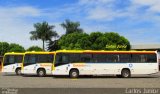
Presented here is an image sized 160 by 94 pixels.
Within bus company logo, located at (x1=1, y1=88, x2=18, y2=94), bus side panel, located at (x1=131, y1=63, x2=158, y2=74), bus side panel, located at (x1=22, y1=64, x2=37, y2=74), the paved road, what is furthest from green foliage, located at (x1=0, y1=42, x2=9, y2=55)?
Result: bus company logo, located at (x1=1, y1=88, x2=18, y2=94)

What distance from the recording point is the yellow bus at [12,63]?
1636 inches

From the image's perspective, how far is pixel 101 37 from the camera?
83.5 m

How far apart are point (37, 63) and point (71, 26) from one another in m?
63.1

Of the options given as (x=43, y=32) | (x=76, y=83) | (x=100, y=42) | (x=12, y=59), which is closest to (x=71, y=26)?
(x=43, y=32)

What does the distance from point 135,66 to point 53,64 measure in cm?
710

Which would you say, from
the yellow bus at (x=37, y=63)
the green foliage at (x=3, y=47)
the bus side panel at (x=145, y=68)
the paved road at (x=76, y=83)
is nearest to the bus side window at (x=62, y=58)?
the yellow bus at (x=37, y=63)

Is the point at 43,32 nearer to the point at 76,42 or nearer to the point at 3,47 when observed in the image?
the point at 76,42

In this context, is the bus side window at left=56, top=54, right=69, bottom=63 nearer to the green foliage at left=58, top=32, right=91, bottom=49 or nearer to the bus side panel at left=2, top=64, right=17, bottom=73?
the bus side panel at left=2, top=64, right=17, bottom=73

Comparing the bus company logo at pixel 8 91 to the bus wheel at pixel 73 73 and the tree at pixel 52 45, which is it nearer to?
the bus wheel at pixel 73 73

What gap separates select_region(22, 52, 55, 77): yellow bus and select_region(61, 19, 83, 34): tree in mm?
61941

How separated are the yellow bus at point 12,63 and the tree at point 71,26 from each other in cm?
5875

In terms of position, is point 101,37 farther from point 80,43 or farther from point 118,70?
point 118,70

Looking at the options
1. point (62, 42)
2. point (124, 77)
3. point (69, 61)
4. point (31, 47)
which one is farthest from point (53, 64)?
point (31, 47)

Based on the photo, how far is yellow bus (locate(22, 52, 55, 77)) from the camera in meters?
38.6
